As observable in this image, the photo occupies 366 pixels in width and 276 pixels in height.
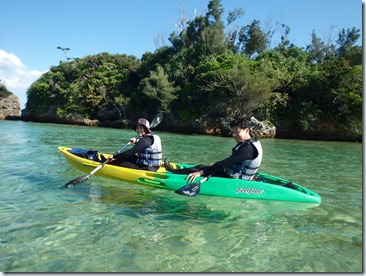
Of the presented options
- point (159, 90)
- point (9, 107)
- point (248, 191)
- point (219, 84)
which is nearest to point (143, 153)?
point (248, 191)

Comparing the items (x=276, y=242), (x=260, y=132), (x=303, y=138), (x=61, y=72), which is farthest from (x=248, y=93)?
(x=61, y=72)

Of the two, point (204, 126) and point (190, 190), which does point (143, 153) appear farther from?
point (204, 126)

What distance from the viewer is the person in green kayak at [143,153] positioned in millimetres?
5430

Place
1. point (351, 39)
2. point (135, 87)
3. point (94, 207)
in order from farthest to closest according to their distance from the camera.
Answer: point (351, 39) < point (135, 87) < point (94, 207)

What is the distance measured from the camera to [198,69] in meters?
29.5

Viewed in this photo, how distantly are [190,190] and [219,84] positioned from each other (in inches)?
877

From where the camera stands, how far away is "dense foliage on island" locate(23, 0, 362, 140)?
77.3ft

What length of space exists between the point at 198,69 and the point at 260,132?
935 cm

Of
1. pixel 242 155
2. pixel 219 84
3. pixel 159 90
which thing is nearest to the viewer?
pixel 242 155

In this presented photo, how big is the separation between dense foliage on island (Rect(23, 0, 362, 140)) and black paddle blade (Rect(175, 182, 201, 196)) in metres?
20.0

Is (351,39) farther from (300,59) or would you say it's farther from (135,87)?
(135,87)

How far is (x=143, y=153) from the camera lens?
18.6ft

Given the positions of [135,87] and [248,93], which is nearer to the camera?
[248,93]

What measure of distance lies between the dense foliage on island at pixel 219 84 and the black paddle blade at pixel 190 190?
20.0m
